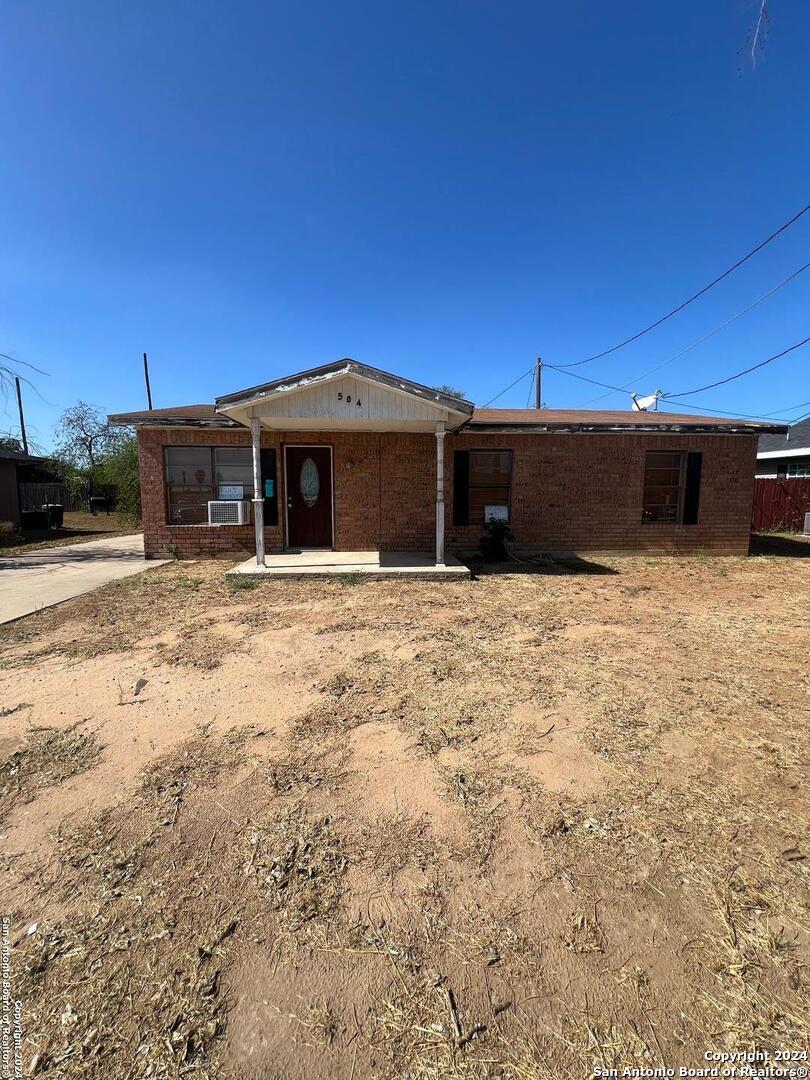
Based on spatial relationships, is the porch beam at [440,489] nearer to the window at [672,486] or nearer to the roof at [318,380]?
the roof at [318,380]

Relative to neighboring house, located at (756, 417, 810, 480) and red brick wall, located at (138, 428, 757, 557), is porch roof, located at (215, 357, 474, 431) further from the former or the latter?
neighboring house, located at (756, 417, 810, 480)

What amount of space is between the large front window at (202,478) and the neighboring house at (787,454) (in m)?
19.9

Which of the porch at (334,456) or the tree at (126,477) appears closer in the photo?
the porch at (334,456)

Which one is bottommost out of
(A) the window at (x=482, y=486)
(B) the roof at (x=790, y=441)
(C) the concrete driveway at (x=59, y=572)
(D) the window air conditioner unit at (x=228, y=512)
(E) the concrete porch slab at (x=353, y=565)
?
(C) the concrete driveway at (x=59, y=572)

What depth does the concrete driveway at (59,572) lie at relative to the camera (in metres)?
6.63

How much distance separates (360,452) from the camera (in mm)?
9469

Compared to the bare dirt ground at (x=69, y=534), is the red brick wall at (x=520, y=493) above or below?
above

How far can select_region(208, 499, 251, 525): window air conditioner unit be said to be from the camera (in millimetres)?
9547

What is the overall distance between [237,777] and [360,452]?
7.52 meters

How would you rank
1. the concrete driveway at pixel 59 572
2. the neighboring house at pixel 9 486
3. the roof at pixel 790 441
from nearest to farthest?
the concrete driveway at pixel 59 572, the neighboring house at pixel 9 486, the roof at pixel 790 441

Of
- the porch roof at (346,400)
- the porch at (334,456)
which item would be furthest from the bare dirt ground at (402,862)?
the porch roof at (346,400)

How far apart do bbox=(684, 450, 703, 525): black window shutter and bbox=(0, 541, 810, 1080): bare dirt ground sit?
22.1 feet

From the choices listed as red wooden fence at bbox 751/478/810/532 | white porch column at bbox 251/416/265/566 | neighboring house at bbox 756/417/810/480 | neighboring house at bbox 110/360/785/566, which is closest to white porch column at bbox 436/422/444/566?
neighboring house at bbox 110/360/785/566

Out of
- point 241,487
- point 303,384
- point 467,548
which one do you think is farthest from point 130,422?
point 467,548
